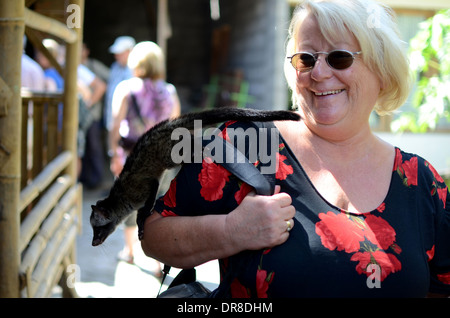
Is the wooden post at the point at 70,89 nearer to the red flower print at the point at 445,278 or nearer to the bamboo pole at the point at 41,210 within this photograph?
the bamboo pole at the point at 41,210

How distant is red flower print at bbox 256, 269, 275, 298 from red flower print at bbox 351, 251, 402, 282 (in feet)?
0.93

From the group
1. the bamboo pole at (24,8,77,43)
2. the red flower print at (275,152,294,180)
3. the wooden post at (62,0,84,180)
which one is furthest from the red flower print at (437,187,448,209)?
the wooden post at (62,0,84,180)

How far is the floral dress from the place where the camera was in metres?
1.69

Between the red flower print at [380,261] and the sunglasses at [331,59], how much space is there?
0.64 metres

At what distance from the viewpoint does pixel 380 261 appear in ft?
5.69

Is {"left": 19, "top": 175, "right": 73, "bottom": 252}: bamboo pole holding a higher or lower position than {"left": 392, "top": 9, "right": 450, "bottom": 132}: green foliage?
lower

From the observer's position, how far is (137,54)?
17.2ft

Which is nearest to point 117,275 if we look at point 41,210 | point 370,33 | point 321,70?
point 41,210

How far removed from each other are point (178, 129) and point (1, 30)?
3.44 ft

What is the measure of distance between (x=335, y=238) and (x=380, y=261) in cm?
16

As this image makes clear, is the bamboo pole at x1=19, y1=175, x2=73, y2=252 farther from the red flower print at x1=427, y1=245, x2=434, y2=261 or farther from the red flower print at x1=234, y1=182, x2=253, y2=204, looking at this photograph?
the red flower print at x1=427, y1=245, x2=434, y2=261

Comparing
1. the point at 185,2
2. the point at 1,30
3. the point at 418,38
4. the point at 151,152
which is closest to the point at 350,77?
the point at 151,152

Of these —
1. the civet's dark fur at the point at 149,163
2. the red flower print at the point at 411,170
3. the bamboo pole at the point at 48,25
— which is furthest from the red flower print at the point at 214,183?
the bamboo pole at the point at 48,25

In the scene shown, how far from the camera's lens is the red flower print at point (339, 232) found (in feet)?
5.67
